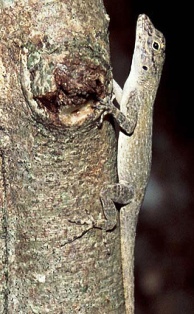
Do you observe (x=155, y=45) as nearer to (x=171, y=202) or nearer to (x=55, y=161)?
(x=55, y=161)

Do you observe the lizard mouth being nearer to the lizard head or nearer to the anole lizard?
the anole lizard

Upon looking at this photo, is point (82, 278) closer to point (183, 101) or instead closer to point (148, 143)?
point (148, 143)

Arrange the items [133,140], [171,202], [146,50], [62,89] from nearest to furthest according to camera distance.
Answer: [62,89]
[133,140]
[146,50]
[171,202]

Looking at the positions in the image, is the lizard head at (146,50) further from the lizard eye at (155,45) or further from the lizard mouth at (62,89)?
the lizard mouth at (62,89)

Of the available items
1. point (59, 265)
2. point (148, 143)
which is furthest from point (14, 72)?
point (148, 143)

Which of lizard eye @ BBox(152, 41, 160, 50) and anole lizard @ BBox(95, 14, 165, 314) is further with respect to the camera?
lizard eye @ BBox(152, 41, 160, 50)

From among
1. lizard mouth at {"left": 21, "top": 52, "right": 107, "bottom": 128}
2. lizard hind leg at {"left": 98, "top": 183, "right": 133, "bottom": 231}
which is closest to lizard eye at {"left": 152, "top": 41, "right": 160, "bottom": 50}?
lizard hind leg at {"left": 98, "top": 183, "right": 133, "bottom": 231}

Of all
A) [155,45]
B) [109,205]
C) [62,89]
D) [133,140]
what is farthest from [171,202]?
[62,89]

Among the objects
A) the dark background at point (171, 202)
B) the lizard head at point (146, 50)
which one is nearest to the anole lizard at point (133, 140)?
the lizard head at point (146, 50)
